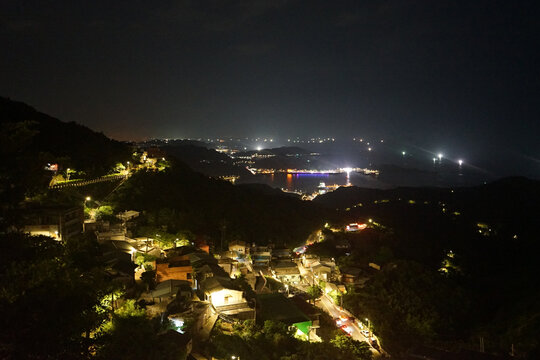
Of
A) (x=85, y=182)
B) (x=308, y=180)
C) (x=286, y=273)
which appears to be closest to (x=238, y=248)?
(x=286, y=273)

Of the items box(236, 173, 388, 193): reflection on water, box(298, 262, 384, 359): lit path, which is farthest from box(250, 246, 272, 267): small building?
box(236, 173, 388, 193): reflection on water

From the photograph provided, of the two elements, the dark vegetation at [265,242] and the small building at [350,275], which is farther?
the small building at [350,275]

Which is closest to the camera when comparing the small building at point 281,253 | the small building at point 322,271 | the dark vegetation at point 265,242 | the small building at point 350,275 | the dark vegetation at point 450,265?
the dark vegetation at point 265,242

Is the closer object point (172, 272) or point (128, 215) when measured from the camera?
point (172, 272)

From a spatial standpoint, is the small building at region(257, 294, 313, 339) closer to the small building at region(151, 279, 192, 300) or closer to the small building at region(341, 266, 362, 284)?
the small building at region(151, 279, 192, 300)

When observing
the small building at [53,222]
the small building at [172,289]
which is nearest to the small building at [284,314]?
the small building at [172,289]

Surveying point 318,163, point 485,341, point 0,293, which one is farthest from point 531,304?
point 318,163

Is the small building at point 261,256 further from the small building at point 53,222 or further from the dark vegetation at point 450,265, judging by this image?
the small building at point 53,222

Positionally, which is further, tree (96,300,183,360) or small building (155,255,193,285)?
small building (155,255,193,285)

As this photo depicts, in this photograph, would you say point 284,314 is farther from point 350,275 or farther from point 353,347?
point 350,275

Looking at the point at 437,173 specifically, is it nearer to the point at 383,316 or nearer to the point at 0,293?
the point at 383,316

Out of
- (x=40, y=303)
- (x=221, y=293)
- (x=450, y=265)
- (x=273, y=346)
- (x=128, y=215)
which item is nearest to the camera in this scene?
(x=40, y=303)

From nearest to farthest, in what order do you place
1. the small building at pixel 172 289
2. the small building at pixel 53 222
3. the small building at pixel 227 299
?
the small building at pixel 172 289
the small building at pixel 227 299
the small building at pixel 53 222
